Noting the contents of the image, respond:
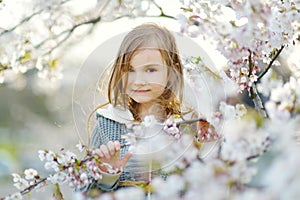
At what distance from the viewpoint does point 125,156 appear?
1.23 meters

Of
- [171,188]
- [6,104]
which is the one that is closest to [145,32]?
[171,188]

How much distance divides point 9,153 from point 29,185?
3707mm

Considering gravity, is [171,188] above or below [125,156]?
above

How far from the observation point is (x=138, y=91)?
1284 millimetres

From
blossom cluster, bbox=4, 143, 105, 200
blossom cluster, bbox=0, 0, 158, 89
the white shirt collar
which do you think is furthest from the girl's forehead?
blossom cluster, bbox=0, 0, 158, 89

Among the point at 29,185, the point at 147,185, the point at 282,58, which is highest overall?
the point at 147,185

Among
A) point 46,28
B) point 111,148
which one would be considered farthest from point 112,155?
point 46,28

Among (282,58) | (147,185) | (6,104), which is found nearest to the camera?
(147,185)

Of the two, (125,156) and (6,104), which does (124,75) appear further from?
(6,104)

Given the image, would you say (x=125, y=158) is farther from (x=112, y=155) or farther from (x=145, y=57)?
(x=145, y=57)

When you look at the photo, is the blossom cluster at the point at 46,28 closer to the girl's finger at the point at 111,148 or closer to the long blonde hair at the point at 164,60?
the long blonde hair at the point at 164,60

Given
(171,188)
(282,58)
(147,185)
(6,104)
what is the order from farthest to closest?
(6,104) → (282,58) → (147,185) → (171,188)

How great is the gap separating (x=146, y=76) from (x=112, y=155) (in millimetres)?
192

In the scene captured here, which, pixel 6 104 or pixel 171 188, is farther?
pixel 6 104
